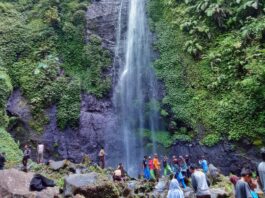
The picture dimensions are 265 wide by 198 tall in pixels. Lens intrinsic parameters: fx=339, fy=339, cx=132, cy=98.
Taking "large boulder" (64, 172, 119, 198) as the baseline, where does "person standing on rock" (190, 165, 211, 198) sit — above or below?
below


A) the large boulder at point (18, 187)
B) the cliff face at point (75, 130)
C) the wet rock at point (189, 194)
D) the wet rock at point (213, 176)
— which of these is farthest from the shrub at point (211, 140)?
the large boulder at point (18, 187)

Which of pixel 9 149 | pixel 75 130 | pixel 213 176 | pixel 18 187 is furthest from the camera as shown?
pixel 75 130

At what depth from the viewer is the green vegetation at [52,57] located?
21.4 m

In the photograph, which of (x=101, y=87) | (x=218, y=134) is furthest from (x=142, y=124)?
(x=218, y=134)

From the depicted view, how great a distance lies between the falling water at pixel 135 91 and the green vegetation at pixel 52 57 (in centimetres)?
134

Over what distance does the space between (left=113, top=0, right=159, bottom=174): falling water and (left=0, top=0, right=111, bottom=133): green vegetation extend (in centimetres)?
134

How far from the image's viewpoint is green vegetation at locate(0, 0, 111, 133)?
70.2 ft

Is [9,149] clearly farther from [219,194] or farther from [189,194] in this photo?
[219,194]

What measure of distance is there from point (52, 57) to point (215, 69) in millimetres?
10888

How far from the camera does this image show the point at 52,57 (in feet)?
76.1

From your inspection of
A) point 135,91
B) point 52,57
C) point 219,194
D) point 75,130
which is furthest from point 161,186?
point 52,57

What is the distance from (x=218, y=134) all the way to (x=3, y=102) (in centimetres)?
1168

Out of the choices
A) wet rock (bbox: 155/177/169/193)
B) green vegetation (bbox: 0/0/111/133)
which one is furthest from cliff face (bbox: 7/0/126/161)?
wet rock (bbox: 155/177/169/193)

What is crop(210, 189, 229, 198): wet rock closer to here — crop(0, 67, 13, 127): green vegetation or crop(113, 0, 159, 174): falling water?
crop(113, 0, 159, 174): falling water
